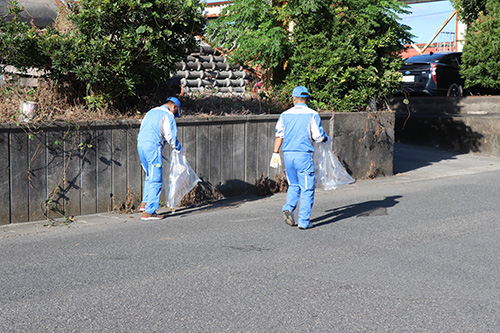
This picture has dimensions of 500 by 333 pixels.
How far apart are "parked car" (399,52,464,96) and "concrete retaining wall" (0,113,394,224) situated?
31.0 feet

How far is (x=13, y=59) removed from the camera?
8297 millimetres

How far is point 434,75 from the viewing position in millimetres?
18109

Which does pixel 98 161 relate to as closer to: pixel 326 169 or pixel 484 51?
pixel 326 169

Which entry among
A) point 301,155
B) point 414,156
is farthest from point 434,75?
point 301,155

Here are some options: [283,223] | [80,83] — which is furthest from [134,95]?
[283,223]

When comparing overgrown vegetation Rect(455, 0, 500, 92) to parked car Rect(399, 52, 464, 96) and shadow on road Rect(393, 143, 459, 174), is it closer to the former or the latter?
parked car Rect(399, 52, 464, 96)

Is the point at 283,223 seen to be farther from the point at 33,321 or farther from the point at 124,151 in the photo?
the point at 33,321

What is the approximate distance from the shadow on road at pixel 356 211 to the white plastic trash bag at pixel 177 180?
1.81 meters

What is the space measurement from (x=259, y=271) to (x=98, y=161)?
3.64 metres

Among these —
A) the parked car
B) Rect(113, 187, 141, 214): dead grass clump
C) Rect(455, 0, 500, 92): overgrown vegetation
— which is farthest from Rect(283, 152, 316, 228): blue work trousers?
Rect(455, 0, 500, 92): overgrown vegetation

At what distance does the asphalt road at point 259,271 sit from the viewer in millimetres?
4328

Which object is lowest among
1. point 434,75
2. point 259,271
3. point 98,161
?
point 259,271

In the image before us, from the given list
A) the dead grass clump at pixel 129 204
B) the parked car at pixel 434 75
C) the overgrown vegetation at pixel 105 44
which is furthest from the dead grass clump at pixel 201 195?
the parked car at pixel 434 75

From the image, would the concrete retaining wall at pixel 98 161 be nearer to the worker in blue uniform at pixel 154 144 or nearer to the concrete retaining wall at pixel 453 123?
the worker in blue uniform at pixel 154 144
